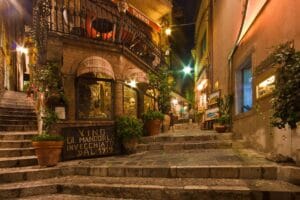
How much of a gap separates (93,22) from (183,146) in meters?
6.46

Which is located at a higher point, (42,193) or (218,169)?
(218,169)

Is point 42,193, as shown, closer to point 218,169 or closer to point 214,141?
point 218,169

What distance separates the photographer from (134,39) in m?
11.2

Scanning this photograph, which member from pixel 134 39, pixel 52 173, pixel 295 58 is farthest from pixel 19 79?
pixel 295 58

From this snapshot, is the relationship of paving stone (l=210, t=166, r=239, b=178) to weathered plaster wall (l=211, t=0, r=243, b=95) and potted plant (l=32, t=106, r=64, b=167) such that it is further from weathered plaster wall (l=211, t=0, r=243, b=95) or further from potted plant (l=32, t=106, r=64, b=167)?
weathered plaster wall (l=211, t=0, r=243, b=95)

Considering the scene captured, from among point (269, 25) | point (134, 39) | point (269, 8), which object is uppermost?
point (134, 39)

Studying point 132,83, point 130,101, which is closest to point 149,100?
point 130,101

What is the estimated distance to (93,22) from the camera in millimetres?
9906

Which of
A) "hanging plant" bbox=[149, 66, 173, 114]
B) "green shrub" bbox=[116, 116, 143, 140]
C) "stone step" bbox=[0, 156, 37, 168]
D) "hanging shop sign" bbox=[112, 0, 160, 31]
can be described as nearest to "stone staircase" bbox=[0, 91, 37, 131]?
"stone step" bbox=[0, 156, 37, 168]

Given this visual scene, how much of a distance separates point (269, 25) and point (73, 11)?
671 centimetres

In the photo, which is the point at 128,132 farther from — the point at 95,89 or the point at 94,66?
the point at 94,66

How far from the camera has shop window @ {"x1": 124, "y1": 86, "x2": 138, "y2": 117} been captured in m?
9.27

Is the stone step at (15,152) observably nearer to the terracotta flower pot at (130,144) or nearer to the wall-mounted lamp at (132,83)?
the terracotta flower pot at (130,144)

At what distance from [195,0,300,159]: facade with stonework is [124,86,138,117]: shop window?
145 inches
